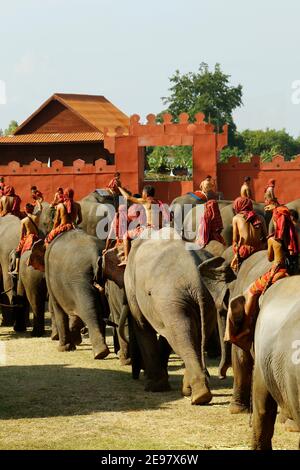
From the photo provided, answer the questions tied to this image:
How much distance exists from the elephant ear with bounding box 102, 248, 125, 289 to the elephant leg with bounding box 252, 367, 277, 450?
236 inches

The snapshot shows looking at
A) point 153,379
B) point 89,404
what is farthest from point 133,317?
point 89,404

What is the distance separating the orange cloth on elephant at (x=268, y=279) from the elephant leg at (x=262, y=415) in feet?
3.59

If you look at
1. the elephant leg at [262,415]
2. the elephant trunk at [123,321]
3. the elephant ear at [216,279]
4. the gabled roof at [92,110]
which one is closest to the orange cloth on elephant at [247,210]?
the elephant ear at [216,279]

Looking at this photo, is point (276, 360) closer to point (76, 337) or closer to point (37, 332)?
point (76, 337)

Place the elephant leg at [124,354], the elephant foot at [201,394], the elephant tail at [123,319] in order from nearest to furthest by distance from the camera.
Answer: the elephant foot at [201,394], the elephant tail at [123,319], the elephant leg at [124,354]

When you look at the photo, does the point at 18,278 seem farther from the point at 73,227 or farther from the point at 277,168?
the point at 277,168

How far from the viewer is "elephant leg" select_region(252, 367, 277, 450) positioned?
32.8 ft

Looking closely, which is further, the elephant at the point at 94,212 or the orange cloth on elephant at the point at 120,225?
the elephant at the point at 94,212

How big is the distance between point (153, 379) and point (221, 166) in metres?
19.7

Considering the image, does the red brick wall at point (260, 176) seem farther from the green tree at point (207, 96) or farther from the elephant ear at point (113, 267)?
the green tree at point (207, 96)

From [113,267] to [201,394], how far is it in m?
3.82

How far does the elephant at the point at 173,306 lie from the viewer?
12867 millimetres

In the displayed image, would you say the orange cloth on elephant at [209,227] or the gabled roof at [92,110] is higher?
the gabled roof at [92,110]

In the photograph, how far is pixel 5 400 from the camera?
13234mm
